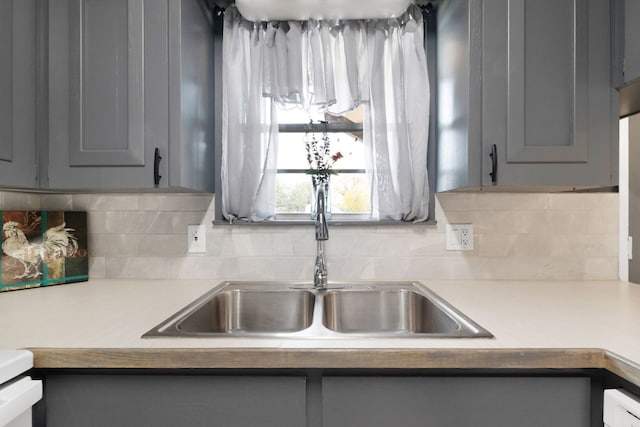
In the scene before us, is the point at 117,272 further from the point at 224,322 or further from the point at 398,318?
the point at 398,318

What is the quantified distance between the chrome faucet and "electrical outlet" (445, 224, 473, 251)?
22.2 inches

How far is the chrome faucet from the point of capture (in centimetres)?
146

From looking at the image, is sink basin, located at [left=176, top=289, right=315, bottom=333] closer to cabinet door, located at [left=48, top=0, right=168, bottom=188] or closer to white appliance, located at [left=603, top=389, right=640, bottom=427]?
cabinet door, located at [left=48, top=0, right=168, bottom=188]

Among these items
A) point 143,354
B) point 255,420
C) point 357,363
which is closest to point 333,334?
point 357,363

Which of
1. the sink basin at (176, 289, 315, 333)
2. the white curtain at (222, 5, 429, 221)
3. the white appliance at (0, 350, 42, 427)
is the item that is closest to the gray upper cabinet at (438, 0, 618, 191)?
the white curtain at (222, 5, 429, 221)

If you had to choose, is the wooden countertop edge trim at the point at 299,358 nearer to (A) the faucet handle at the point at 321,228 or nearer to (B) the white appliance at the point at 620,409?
(B) the white appliance at the point at 620,409

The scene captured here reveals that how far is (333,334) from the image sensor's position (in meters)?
0.92

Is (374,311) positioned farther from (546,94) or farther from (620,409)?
(546,94)

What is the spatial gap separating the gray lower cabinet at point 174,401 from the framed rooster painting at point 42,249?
30.1 inches

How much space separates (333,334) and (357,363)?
12cm

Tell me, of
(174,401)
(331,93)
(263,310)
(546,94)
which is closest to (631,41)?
(546,94)

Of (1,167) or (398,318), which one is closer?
(1,167)

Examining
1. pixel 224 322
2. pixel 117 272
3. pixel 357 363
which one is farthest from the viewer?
pixel 117 272


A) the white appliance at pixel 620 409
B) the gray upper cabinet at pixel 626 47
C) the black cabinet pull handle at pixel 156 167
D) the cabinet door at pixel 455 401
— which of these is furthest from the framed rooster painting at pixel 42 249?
the gray upper cabinet at pixel 626 47
